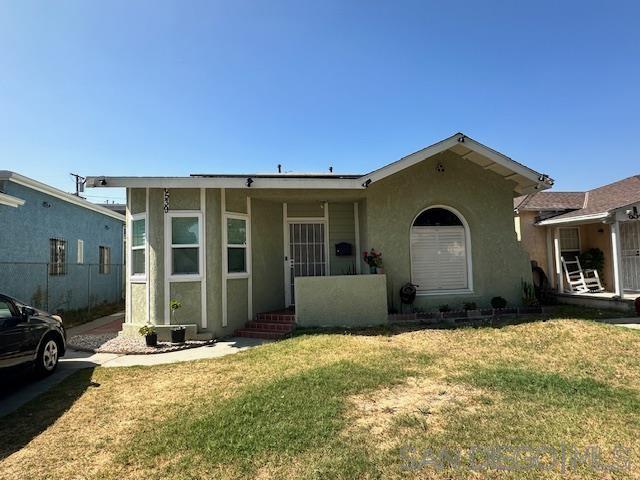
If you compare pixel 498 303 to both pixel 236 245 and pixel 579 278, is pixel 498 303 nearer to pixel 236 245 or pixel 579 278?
pixel 579 278

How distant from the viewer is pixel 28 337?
225 inches

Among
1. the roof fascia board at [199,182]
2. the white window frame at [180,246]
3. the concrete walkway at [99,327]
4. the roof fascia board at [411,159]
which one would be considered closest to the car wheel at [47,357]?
the white window frame at [180,246]

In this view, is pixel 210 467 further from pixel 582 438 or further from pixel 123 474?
pixel 582 438

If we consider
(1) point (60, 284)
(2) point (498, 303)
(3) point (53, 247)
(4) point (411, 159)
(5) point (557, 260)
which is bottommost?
(2) point (498, 303)

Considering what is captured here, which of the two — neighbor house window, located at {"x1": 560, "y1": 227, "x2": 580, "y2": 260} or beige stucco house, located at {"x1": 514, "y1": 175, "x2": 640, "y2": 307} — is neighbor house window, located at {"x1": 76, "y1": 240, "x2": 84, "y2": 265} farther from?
neighbor house window, located at {"x1": 560, "y1": 227, "x2": 580, "y2": 260}

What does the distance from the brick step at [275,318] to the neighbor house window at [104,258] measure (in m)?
11.1

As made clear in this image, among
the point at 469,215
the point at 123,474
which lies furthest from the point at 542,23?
the point at 123,474

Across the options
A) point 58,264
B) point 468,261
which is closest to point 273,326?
point 468,261

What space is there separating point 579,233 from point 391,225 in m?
8.78

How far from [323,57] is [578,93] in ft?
28.4

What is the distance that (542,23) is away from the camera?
9727 millimetres

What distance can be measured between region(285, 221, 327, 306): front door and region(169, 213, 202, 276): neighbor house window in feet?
9.17

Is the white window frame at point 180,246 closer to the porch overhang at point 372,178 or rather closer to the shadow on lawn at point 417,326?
the porch overhang at point 372,178

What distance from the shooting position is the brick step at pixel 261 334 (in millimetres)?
8344
